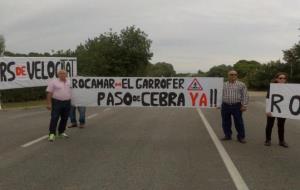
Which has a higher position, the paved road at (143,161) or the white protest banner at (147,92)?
the white protest banner at (147,92)

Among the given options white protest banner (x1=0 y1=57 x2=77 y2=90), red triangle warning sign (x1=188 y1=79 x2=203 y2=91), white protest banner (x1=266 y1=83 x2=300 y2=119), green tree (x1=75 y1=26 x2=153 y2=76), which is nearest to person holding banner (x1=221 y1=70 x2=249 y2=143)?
white protest banner (x1=266 y1=83 x2=300 y2=119)

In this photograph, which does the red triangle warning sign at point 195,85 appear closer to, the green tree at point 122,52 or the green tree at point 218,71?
the green tree at point 122,52

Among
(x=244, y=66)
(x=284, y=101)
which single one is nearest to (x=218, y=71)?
(x=244, y=66)

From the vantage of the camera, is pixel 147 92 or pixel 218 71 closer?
pixel 147 92

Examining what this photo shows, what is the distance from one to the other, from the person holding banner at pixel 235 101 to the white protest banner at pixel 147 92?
60 centimetres

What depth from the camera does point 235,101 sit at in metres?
13.0

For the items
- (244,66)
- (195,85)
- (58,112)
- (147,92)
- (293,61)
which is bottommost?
(58,112)

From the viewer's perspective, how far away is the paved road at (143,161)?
8227 millimetres

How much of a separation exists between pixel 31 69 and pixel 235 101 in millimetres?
8212

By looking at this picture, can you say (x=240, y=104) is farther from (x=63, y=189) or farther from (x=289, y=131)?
(x=63, y=189)

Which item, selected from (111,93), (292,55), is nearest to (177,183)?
(111,93)

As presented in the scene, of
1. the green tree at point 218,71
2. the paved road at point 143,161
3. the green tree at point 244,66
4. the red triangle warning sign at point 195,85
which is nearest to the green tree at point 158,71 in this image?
Result: the green tree at point 218,71

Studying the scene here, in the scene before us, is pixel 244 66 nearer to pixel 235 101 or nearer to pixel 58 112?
pixel 235 101

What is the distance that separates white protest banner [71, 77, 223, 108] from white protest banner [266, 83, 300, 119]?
181cm
